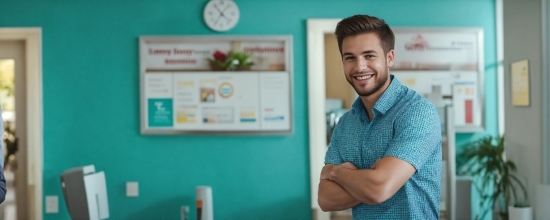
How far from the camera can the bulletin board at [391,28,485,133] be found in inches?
223

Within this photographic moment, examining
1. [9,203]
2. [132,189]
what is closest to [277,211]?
[132,189]

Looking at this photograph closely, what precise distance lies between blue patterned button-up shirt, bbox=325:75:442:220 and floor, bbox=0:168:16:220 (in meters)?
4.42

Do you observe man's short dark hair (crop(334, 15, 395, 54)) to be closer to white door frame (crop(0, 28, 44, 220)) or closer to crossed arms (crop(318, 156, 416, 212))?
crossed arms (crop(318, 156, 416, 212))

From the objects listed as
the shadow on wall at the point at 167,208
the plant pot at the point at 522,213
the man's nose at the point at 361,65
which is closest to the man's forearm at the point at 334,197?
the man's nose at the point at 361,65

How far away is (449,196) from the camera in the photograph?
205 inches

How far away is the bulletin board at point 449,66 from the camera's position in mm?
5652

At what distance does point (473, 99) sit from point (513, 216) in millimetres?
1633

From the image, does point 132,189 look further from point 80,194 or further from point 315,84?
point 315,84

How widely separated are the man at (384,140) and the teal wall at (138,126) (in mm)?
3730

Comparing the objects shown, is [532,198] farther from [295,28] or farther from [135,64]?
[135,64]

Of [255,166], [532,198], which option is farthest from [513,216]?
[255,166]

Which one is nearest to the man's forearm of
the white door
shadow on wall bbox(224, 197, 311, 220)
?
shadow on wall bbox(224, 197, 311, 220)

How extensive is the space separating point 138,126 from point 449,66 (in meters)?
2.58

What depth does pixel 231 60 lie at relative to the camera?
549 cm
